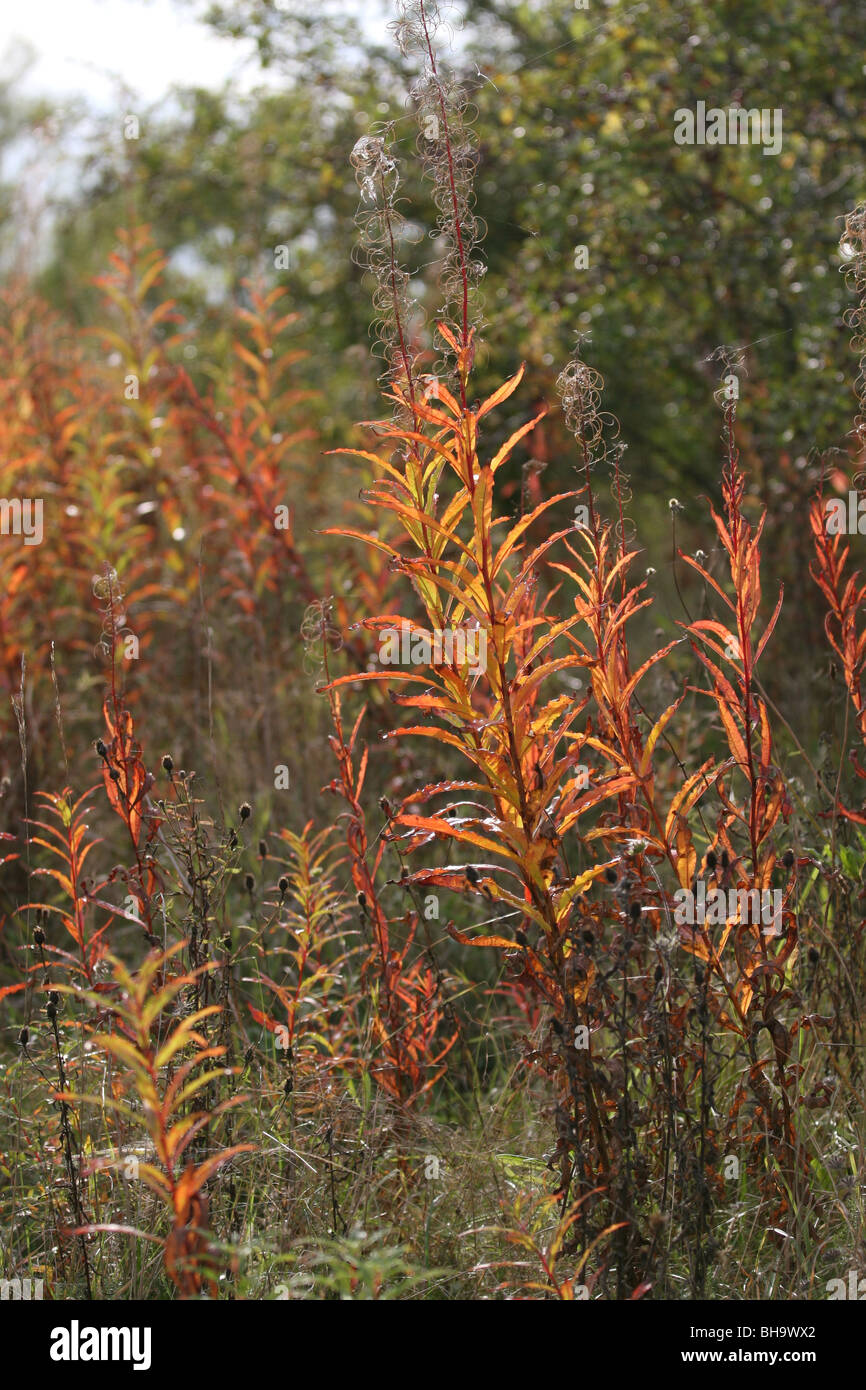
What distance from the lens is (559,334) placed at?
18.4 ft

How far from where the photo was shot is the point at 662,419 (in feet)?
21.7

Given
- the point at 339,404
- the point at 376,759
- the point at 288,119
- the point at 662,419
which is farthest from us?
the point at 339,404

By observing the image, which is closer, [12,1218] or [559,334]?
[12,1218]

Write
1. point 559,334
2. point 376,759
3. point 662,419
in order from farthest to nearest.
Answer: point 662,419 < point 559,334 < point 376,759

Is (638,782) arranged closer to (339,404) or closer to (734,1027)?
(734,1027)

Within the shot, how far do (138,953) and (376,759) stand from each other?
1157 mm

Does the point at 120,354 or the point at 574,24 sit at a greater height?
the point at 574,24
